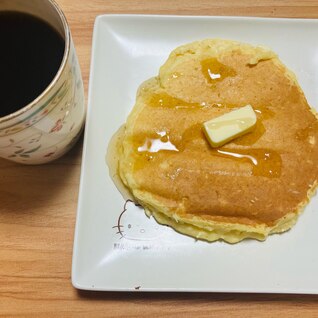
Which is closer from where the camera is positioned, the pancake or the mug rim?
the mug rim

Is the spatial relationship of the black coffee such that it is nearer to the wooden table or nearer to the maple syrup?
the wooden table

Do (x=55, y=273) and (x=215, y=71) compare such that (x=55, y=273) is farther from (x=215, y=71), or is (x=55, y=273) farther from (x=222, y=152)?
(x=215, y=71)

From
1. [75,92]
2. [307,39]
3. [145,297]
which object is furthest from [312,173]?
[75,92]

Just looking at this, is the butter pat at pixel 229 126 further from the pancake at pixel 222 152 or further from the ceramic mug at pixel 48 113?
the ceramic mug at pixel 48 113

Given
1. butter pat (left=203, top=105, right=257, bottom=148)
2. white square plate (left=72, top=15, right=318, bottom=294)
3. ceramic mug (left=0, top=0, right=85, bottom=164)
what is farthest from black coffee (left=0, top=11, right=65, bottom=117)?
butter pat (left=203, top=105, right=257, bottom=148)

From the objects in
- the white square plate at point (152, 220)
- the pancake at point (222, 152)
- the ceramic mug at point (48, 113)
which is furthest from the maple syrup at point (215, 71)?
the ceramic mug at point (48, 113)

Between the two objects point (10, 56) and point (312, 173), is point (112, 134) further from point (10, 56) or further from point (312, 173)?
point (312, 173)

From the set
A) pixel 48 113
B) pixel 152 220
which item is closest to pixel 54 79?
pixel 48 113
